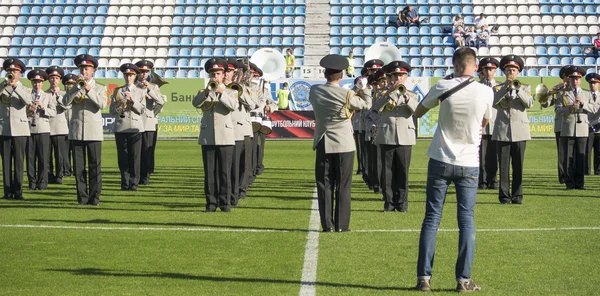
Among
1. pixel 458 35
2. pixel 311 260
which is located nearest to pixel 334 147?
pixel 311 260

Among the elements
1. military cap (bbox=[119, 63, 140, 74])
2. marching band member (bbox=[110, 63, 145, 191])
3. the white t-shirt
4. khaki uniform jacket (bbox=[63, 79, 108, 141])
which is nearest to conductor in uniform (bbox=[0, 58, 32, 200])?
khaki uniform jacket (bbox=[63, 79, 108, 141])

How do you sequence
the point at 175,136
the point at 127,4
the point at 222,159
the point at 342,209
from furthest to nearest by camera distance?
the point at 127,4, the point at 175,136, the point at 222,159, the point at 342,209

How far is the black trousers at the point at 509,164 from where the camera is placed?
14134 millimetres

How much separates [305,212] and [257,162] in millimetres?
7231

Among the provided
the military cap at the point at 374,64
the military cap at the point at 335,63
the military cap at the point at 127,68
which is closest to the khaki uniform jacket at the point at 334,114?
the military cap at the point at 335,63

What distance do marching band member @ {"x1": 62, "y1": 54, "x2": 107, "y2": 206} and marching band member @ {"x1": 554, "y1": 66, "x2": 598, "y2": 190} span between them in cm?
796

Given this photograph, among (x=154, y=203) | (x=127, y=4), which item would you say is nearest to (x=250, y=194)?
(x=154, y=203)

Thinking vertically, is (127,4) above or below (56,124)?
above

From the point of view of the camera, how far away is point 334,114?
35.7 feet

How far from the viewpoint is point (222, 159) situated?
13.1m

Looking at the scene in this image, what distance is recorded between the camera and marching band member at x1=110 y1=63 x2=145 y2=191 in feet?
56.6

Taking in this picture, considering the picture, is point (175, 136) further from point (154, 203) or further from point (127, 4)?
point (154, 203)

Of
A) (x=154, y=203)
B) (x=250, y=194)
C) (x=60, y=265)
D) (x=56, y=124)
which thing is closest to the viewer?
(x=60, y=265)

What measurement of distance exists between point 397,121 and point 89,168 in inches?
171
